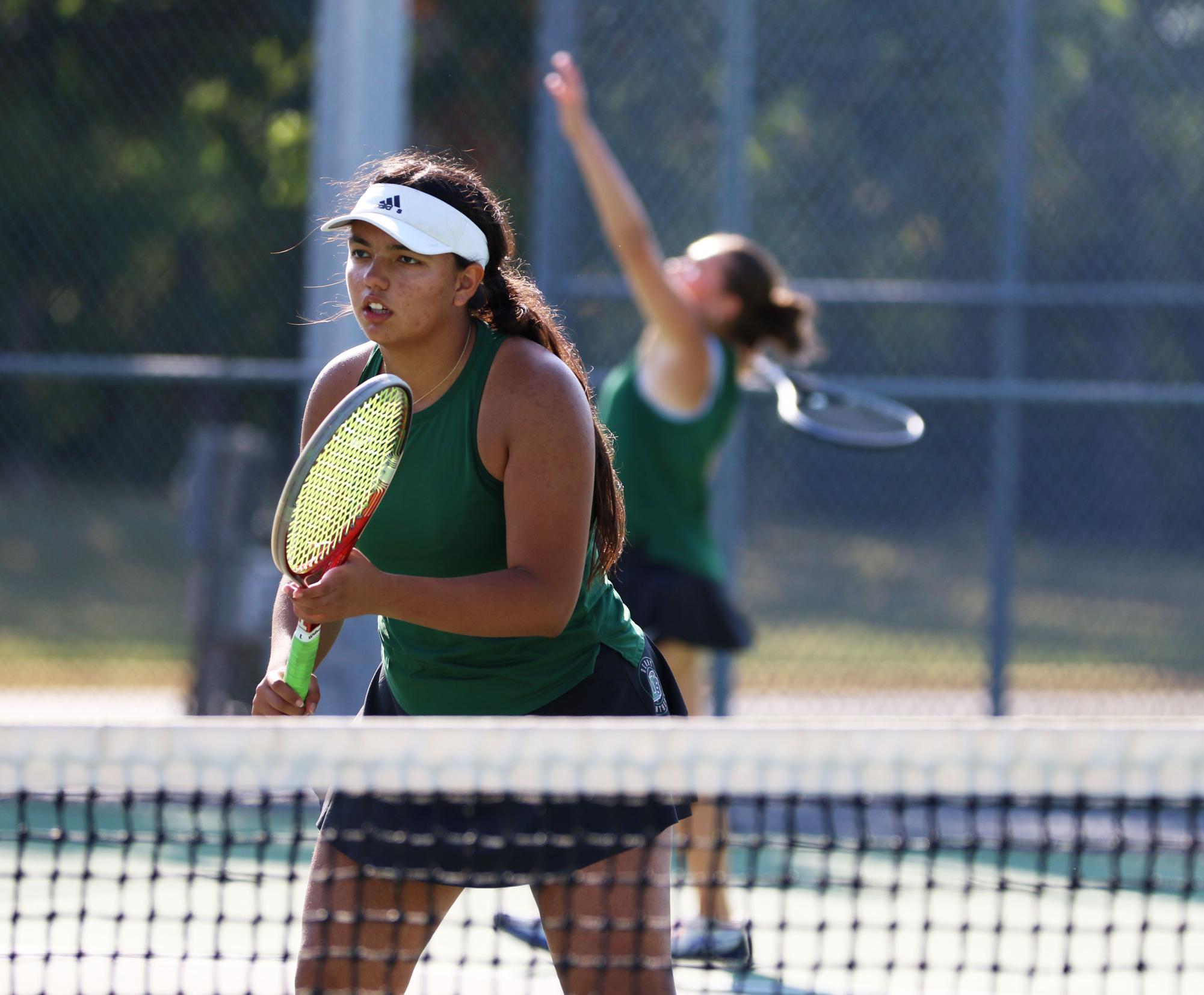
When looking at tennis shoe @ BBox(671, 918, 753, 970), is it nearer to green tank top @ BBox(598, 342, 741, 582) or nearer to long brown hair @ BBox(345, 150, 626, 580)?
green tank top @ BBox(598, 342, 741, 582)

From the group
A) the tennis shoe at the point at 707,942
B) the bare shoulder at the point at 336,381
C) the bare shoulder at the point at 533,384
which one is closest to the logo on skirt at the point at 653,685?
the bare shoulder at the point at 533,384

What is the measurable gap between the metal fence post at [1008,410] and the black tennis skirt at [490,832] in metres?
3.48

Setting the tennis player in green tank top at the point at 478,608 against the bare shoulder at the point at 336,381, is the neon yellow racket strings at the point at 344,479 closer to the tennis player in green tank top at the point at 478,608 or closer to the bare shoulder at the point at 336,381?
the tennis player in green tank top at the point at 478,608

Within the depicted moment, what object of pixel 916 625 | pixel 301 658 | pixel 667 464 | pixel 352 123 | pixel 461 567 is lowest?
pixel 301 658

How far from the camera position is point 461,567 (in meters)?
2.25

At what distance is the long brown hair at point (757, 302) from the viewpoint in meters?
3.86

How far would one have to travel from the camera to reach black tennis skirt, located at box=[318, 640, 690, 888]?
221 cm

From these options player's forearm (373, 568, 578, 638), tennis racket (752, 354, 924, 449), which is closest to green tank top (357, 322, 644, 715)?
player's forearm (373, 568, 578, 638)

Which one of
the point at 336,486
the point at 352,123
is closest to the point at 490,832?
the point at 336,486

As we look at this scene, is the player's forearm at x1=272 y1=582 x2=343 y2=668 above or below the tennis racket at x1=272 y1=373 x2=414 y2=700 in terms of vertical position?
below

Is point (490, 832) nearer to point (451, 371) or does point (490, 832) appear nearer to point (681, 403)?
point (451, 371)

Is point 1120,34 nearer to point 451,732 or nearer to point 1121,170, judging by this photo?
point 1121,170

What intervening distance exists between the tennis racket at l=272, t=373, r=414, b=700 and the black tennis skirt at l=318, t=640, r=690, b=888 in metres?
0.21

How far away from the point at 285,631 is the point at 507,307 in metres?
0.54
